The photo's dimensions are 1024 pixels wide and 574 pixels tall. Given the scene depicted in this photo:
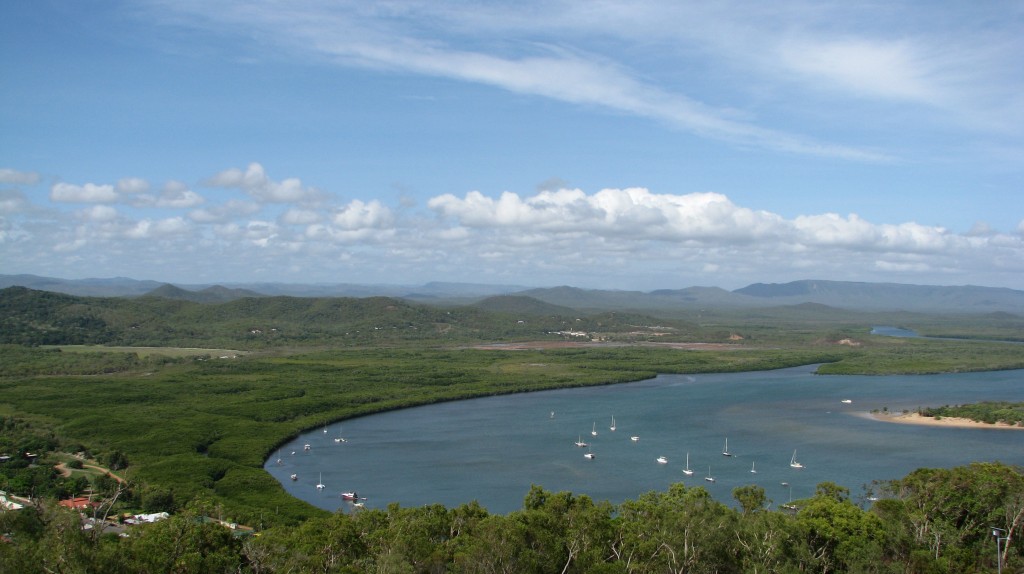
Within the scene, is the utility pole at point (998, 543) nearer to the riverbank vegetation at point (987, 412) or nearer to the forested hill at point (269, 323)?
the riverbank vegetation at point (987, 412)

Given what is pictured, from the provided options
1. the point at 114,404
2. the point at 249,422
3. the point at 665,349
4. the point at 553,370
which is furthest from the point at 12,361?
the point at 665,349

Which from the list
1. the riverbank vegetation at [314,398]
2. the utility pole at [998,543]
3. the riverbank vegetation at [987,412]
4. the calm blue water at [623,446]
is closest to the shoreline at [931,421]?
the riverbank vegetation at [987,412]

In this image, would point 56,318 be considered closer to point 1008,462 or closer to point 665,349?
point 665,349

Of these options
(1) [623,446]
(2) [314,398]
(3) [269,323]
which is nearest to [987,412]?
Result: (1) [623,446]

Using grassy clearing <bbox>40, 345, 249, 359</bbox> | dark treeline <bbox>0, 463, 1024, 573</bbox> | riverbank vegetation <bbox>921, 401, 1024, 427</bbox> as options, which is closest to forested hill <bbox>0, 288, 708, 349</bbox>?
grassy clearing <bbox>40, 345, 249, 359</bbox>

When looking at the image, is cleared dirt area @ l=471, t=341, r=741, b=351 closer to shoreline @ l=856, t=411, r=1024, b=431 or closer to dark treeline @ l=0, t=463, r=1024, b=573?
shoreline @ l=856, t=411, r=1024, b=431

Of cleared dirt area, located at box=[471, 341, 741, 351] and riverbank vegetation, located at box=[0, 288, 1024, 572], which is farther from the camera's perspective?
cleared dirt area, located at box=[471, 341, 741, 351]
